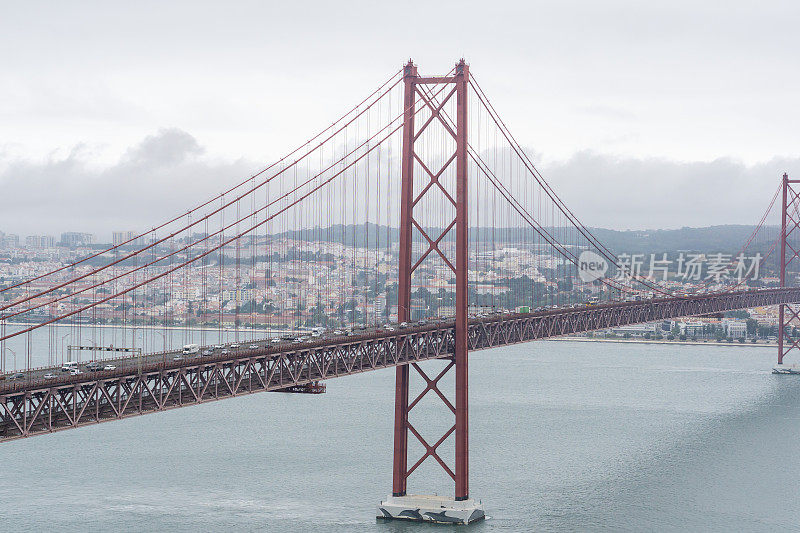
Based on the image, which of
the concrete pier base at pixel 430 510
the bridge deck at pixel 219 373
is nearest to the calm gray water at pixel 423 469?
the concrete pier base at pixel 430 510

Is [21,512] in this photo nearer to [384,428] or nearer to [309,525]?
[309,525]

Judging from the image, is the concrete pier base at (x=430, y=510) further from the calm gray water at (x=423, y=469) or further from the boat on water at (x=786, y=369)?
the boat on water at (x=786, y=369)

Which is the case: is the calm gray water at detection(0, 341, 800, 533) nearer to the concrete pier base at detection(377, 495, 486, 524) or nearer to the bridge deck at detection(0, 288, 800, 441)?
the concrete pier base at detection(377, 495, 486, 524)

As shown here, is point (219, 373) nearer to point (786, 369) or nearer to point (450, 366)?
point (450, 366)

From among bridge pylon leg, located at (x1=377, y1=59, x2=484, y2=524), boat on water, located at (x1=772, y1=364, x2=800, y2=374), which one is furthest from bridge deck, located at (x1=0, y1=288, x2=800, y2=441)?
boat on water, located at (x1=772, y1=364, x2=800, y2=374)

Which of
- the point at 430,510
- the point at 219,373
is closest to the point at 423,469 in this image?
the point at 430,510
